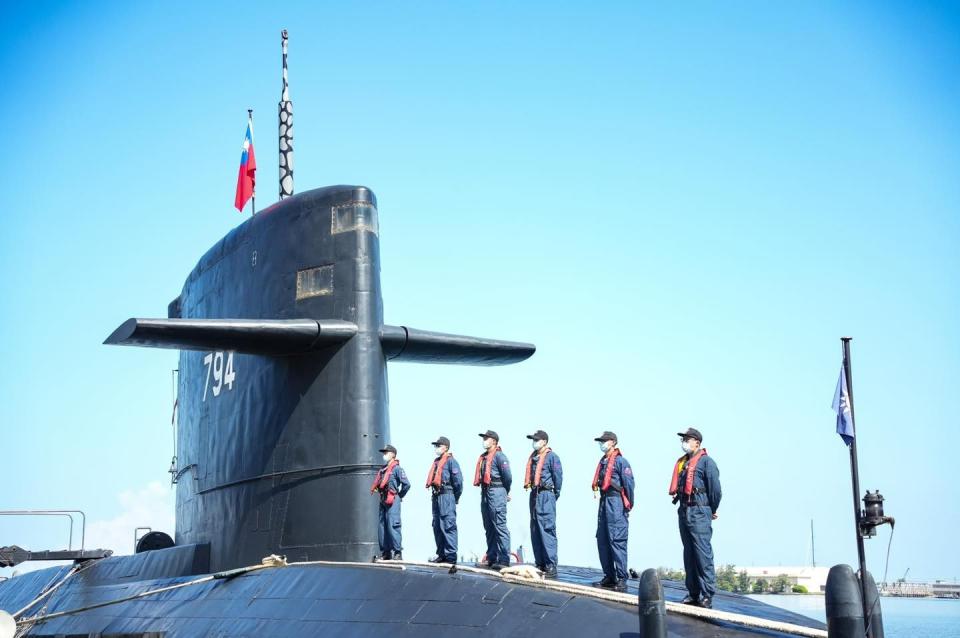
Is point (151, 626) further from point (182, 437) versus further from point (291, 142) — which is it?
point (291, 142)

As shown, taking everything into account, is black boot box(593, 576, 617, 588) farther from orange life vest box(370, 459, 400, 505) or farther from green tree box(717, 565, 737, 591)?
green tree box(717, 565, 737, 591)

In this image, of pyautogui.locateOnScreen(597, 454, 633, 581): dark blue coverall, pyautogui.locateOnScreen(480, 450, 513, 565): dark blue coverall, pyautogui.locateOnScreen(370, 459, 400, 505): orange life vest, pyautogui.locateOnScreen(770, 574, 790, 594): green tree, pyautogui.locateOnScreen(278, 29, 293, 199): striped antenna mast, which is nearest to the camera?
pyautogui.locateOnScreen(597, 454, 633, 581): dark blue coverall

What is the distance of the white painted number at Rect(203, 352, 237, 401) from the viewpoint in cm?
1245

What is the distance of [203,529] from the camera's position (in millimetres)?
12562

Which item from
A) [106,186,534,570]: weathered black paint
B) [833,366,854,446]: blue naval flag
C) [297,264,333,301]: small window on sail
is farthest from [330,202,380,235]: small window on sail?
[833,366,854,446]: blue naval flag

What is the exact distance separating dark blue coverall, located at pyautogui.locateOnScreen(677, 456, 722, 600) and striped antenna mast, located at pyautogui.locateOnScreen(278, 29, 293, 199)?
7159 mm

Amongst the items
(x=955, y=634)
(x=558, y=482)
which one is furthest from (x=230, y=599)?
(x=955, y=634)

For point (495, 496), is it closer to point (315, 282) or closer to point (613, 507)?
point (613, 507)

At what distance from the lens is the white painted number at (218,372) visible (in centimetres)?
1245

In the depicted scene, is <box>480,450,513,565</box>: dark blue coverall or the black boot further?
<box>480,450,513,565</box>: dark blue coverall

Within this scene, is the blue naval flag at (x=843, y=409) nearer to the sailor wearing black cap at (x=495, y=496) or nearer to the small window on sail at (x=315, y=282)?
the sailor wearing black cap at (x=495, y=496)

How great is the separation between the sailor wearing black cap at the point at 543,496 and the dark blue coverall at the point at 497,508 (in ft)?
1.92

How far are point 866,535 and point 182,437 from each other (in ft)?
30.4

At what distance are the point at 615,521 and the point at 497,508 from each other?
1837mm
